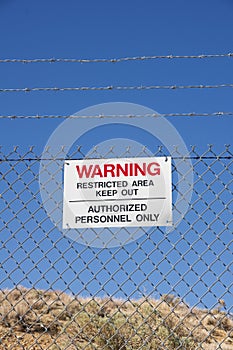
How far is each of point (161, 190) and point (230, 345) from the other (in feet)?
21.6

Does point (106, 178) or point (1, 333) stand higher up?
point (106, 178)

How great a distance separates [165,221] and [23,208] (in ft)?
4.27

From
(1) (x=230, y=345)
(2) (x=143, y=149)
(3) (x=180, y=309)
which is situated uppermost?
(2) (x=143, y=149)

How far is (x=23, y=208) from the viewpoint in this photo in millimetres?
5086

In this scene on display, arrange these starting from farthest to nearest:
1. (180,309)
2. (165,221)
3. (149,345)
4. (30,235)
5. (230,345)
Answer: (180,309)
(230,345)
(149,345)
(30,235)
(165,221)

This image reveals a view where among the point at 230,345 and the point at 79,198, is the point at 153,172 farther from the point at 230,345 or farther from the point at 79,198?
the point at 230,345

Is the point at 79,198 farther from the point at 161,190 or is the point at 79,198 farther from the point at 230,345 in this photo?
the point at 230,345

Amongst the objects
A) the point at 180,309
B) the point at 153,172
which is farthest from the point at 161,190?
the point at 180,309

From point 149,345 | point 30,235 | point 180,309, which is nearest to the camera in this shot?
point 30,235

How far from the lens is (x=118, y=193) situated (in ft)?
15.7

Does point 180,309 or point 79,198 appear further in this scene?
point 180,309

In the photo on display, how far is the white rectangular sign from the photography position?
15.5 ft

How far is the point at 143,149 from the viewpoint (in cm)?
493

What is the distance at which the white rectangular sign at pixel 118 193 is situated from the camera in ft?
15.5
